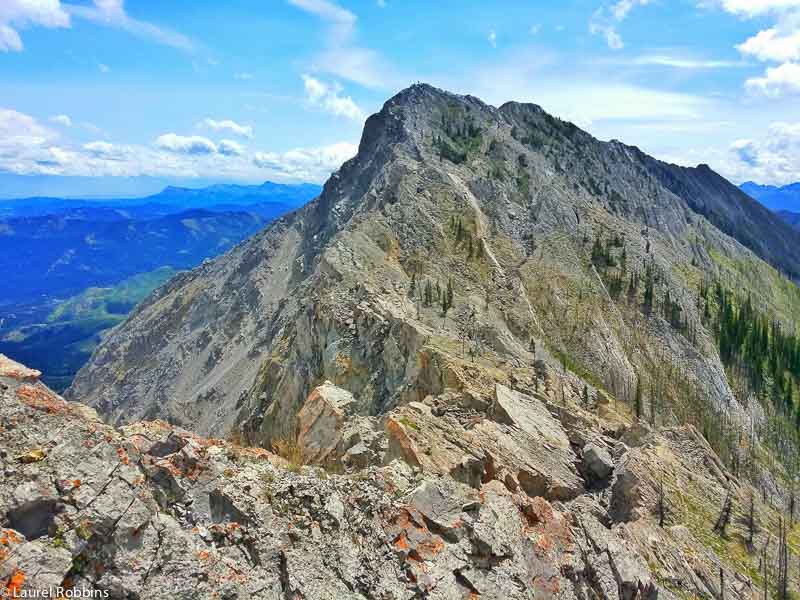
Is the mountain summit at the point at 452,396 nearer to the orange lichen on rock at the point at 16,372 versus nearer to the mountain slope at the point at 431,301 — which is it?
the orange lichen on rock at the point at 16,372

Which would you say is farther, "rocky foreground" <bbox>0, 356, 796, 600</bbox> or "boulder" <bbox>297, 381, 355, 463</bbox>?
"boulder" <bbox>297, 381, 355, 463</bbox>

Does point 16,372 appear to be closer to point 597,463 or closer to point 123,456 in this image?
point 123,456

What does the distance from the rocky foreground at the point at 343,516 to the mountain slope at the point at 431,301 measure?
11.4 meters

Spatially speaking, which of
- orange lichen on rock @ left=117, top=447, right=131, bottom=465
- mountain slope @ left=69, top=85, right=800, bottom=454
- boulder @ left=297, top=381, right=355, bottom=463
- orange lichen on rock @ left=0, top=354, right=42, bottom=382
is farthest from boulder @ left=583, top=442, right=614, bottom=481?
orange lichen on rock @ left=0, top=354, right=42, bottom=382

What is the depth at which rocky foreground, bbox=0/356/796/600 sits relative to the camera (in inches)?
565

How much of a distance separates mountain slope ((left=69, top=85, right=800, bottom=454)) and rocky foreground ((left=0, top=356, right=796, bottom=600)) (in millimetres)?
11406

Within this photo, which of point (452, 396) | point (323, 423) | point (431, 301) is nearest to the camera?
point (323, 423)

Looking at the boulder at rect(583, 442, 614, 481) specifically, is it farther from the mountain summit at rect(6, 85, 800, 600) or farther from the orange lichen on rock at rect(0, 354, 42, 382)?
the orange lichen on rock at rect(0, 354, 42, 382)

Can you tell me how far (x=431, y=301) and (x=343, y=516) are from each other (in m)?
55.1

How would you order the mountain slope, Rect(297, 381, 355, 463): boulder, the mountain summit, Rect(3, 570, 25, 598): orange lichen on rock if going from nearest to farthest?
Rect(3, 570, 25, 598): orange lichen on rock, the mountain summit, Rect(297, 381, 355, 463): boulder, the mountain slope

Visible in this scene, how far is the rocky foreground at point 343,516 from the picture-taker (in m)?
14.3

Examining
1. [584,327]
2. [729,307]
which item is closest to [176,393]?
[584,327]

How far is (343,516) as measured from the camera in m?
19.8

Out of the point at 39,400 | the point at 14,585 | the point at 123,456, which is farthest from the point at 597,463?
the point at 14,585
